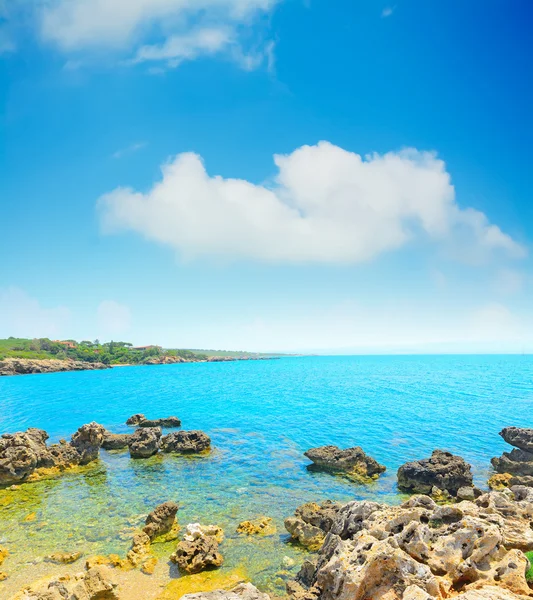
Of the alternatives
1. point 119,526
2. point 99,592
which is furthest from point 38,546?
point 99,592

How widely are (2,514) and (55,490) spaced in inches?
178

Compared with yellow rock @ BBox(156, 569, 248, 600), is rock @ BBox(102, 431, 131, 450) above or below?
below

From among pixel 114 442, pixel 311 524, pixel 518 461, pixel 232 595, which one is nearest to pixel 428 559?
pixel 232 595

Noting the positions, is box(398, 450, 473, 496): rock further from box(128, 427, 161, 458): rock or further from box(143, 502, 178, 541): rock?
box(128, 427, 161, 458): rock

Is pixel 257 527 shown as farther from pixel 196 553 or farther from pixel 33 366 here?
pixel 33 366

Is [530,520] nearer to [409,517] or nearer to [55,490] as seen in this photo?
[409,517]

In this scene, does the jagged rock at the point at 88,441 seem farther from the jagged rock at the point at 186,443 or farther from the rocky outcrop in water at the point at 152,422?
the rocky outcrop in water at the point at 152,422

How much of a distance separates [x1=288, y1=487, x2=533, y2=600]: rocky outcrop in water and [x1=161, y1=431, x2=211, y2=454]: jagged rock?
25234mm

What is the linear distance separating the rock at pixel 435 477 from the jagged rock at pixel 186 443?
19.8m

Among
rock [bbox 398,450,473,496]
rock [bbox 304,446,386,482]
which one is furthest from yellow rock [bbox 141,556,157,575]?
rock [bbox 398,450,473,496]

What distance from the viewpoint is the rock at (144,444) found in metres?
35.7

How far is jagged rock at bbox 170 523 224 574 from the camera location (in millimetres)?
16438

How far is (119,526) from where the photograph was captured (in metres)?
20.8

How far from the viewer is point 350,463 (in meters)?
31.4
